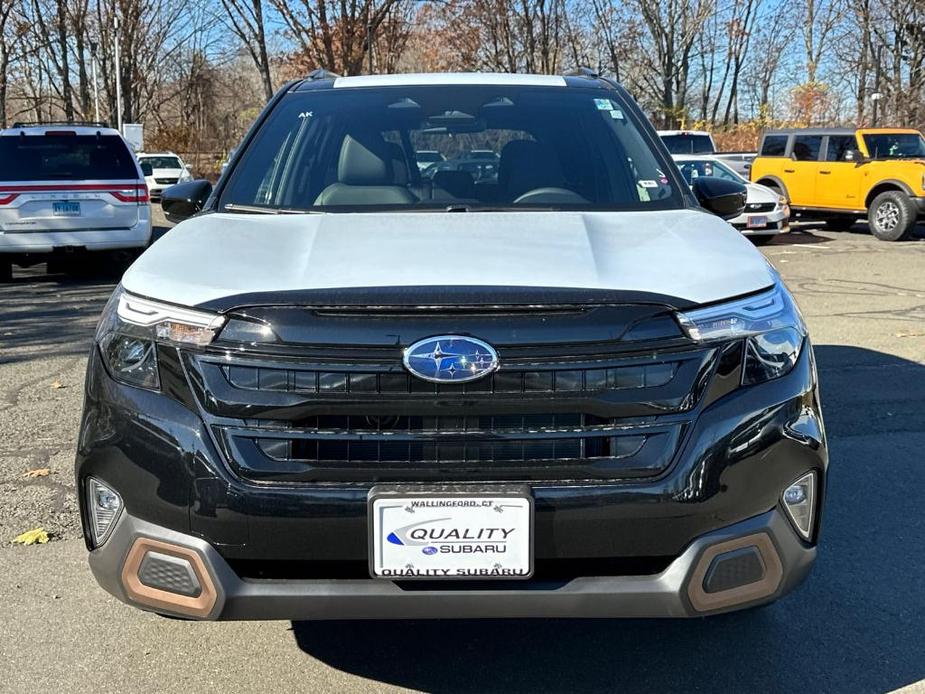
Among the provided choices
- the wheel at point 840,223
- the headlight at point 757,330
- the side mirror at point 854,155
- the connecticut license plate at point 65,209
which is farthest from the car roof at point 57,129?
the wheel at point 840,223

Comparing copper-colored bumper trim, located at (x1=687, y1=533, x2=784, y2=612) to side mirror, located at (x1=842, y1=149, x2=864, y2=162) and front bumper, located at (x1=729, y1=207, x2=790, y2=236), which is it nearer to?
front bumper, located at (x1=729, y1=207, x2=790, y2=236)

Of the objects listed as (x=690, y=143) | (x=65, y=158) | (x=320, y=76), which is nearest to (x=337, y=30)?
(x=690, y=143)

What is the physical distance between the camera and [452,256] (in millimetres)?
2695

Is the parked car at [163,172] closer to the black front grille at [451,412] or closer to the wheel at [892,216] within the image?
the wheel at [892,216]

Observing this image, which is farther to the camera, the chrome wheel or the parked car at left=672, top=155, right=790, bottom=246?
the chrome wheel

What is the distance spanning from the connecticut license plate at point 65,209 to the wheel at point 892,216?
501 inches

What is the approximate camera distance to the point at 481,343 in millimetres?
2422

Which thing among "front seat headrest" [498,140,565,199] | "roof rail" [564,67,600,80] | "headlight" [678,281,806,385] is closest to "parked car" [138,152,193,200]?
"roof rail" [564,67,600,80]

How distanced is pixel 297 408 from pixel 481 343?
47 cm

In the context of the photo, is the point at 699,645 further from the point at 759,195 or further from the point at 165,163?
the point at 165,163

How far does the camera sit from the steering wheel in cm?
363

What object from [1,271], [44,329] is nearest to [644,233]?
[44,329]

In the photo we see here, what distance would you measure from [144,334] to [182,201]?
Result: 5.67 feet

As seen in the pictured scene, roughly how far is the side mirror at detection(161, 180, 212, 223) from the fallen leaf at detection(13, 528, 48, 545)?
139 cm
